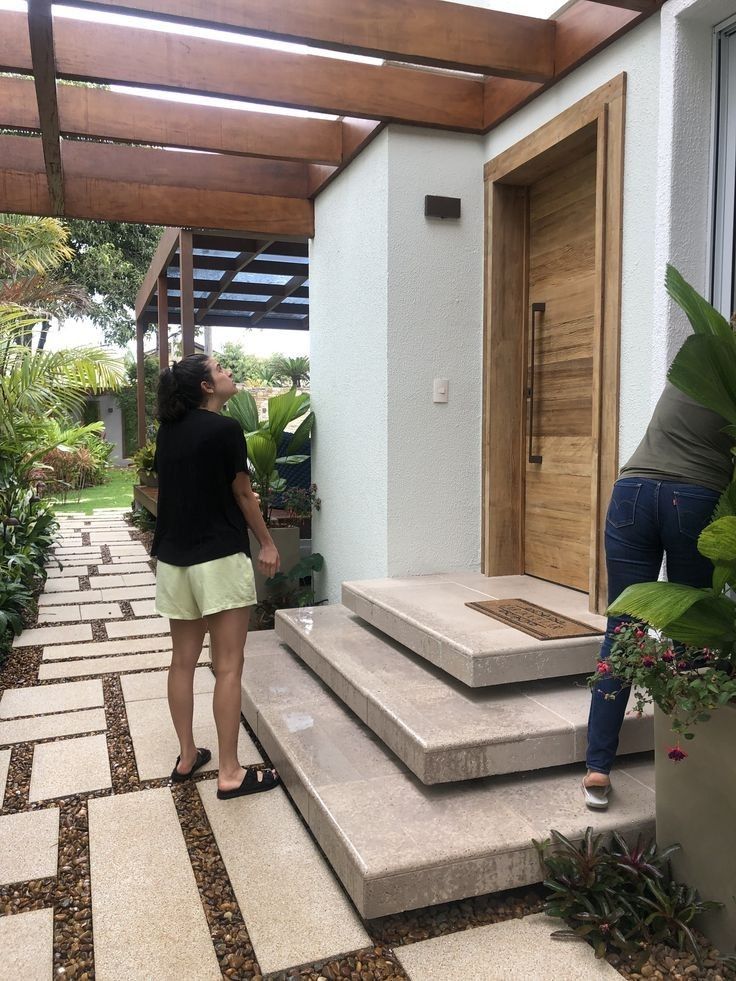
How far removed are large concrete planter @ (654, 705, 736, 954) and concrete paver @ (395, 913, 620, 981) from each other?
0.94 feet

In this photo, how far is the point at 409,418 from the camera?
13.1 feet

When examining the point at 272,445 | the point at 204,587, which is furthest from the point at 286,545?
the point at 204,587

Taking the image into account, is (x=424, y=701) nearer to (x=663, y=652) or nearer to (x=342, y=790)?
(x=342, y=790)

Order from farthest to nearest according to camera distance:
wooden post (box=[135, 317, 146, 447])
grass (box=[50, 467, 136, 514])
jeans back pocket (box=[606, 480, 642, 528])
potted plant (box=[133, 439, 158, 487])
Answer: grass (box=[50, 467, 136, 514]), wooden post (box=[135, 317, 146, 447]), potted plant (box=[133, 439, 158, 487]), jeans back pocket (box=[606, 480, 642, 528])

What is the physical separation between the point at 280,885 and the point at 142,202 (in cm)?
416

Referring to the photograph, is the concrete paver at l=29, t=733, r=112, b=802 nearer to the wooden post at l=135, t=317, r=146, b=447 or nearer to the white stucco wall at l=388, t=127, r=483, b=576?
the white stucco wall at l=388, t=127, r=483, b=576

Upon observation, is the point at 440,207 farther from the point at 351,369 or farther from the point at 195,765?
the point at 195,765

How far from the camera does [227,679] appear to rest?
8.41 ft

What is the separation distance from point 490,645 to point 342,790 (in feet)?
2.35

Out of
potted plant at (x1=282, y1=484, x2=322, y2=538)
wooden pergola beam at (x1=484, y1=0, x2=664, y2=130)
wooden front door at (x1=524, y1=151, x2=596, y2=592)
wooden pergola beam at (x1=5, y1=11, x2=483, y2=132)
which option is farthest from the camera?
potted plant at (x1=282, y1=484, x2=322, y2=538)

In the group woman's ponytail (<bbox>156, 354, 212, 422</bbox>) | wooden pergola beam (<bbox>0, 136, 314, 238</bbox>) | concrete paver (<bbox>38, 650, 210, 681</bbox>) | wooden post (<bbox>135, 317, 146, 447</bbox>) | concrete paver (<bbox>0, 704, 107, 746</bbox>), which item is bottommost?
concrete paver (<bbox>0, 704, 107, 746</bbox>)

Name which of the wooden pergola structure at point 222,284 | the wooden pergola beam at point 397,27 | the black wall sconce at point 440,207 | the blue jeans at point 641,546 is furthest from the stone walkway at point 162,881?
the wooden pergola structure at point 222,284

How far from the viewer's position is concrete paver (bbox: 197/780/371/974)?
186 cm

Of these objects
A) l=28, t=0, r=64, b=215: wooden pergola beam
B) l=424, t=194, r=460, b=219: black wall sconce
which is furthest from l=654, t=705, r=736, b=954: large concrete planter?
l=28, t=0, r=64, b=215: wooden pergola beam
